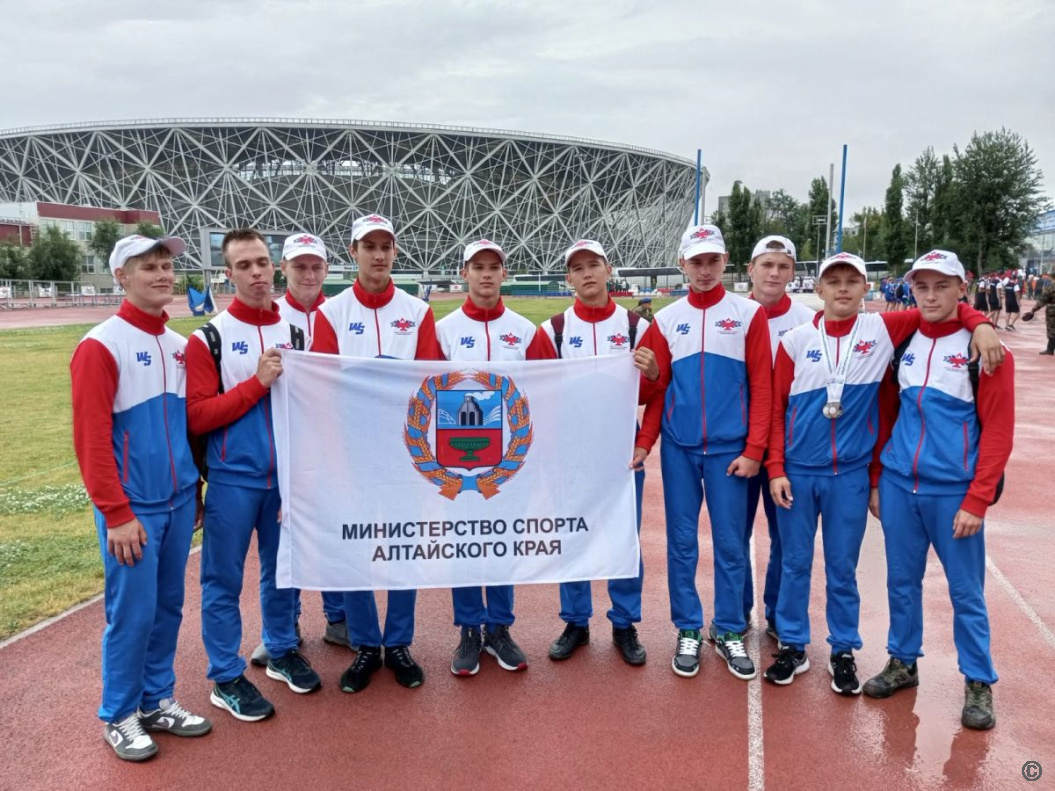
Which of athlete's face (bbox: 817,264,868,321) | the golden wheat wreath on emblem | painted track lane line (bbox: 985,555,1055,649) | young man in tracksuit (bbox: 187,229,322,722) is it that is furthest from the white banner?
painted track lane line (bbox: 985,555,1055,649)

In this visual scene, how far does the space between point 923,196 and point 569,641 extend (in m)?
59.2

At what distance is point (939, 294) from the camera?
382 cm

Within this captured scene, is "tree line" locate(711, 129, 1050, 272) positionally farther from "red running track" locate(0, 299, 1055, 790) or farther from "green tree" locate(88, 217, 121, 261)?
"green tree" locate(88, 217, 121, 261)

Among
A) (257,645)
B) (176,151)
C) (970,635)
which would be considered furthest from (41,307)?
(970,635)

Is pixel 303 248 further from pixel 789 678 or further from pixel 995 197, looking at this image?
pixel 995 197

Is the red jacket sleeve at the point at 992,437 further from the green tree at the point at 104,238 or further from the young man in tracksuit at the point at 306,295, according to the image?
the green tree at the point at 104,238

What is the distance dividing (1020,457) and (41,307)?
54.9 metres

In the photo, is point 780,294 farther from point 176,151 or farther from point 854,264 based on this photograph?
point 176,151

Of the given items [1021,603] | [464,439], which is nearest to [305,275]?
[464,439]

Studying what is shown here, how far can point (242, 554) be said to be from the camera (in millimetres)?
4012

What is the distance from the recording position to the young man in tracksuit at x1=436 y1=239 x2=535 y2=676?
4.38 meters

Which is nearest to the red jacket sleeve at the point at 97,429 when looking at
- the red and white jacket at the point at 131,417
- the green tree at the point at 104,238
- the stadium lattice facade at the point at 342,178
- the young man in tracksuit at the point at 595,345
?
the red and white jacket at the point at 131,417

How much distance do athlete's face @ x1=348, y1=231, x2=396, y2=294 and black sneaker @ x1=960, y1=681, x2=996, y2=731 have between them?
3.71 meters

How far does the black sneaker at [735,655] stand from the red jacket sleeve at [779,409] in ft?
3.28
